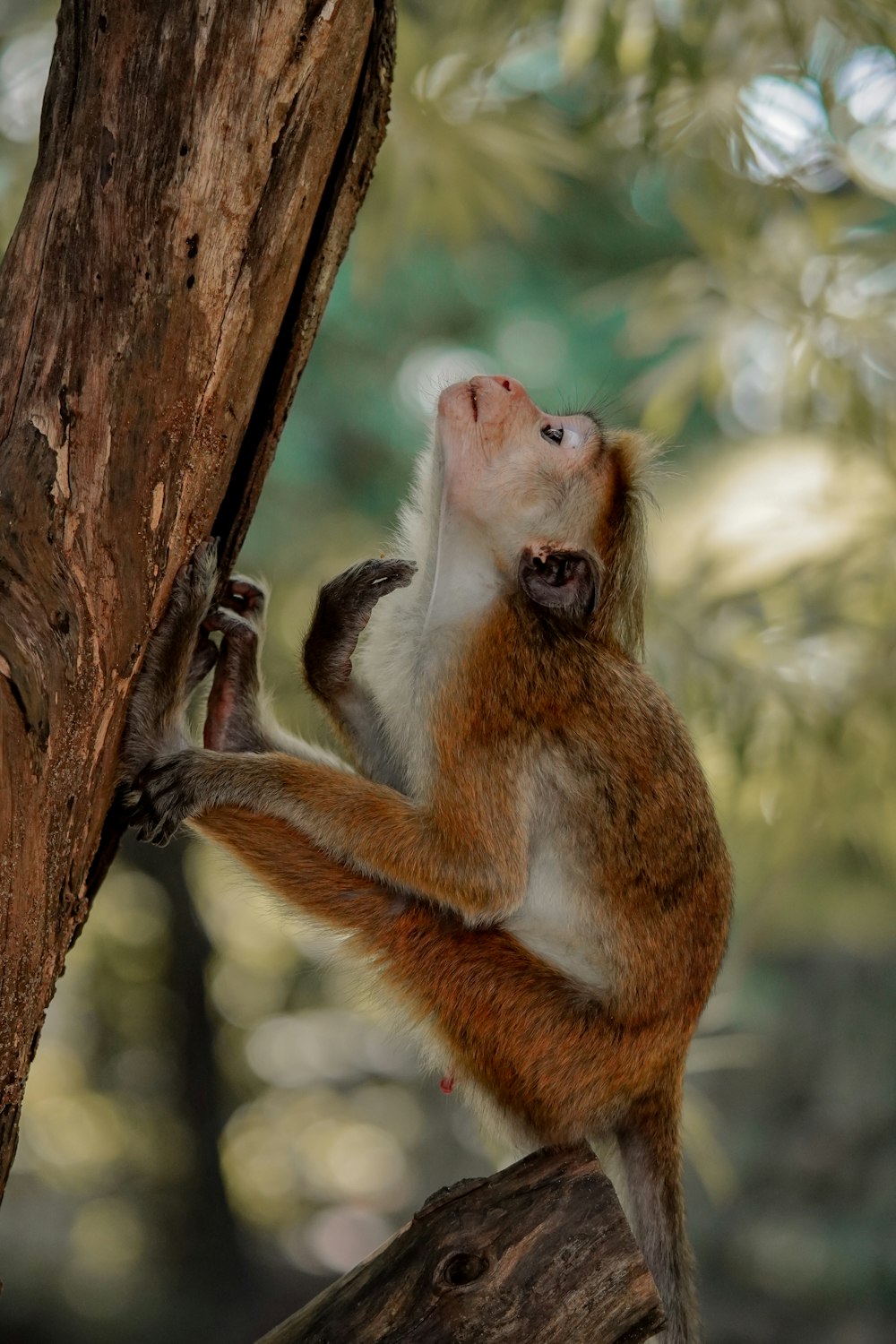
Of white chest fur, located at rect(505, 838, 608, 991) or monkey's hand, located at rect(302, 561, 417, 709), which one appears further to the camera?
monkey's hand, located at rect(302, 561, 417, 709)

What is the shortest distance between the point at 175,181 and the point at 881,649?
378 centimetres

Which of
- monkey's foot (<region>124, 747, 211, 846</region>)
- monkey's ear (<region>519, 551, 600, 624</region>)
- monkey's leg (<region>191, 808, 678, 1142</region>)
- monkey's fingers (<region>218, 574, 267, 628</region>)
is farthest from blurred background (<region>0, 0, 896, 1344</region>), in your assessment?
monkey's foot (<region>124, 747, 211, 846</region>)

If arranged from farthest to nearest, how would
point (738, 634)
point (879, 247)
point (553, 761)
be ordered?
point (738, 634)
point (879, 247)
point (553, 761)

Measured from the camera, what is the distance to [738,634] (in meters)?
5.18

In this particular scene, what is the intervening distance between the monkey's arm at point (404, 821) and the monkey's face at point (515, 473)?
556 mm

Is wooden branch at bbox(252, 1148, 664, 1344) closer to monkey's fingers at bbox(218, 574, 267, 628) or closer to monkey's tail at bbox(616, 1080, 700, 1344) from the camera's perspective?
monkey's tail at bbox(616, 1080, 700, 1344)

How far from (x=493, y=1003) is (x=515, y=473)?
1189 millimetres

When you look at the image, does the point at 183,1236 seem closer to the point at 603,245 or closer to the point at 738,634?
the point at 738,634

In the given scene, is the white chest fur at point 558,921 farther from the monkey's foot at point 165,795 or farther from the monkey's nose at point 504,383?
the monkey's nose at point 504,383

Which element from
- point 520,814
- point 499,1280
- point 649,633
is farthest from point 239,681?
point 649,633

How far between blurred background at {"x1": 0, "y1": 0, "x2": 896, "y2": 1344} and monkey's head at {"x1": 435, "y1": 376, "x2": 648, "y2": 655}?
3.32 feet

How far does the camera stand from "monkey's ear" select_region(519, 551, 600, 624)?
2680 millimetres

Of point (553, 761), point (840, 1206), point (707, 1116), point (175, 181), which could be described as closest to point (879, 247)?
point (553, 761)

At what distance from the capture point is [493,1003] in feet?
8.55
